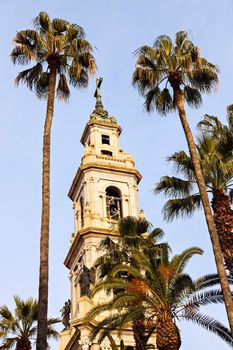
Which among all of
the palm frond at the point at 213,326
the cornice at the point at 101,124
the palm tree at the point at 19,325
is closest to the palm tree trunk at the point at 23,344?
the palm tree at the point at 19,325

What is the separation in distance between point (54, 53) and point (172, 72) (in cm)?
526

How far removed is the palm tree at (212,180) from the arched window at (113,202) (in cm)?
1871

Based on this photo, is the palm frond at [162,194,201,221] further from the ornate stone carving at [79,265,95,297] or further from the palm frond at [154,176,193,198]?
the ornate stone carving at [79,265,95,297]

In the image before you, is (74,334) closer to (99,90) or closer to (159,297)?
(159,297)

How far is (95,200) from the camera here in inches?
1737

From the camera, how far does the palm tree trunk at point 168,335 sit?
→ 22.0 metres

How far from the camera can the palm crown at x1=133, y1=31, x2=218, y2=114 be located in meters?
24.5

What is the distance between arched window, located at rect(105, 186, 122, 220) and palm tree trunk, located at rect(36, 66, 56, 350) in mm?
23149

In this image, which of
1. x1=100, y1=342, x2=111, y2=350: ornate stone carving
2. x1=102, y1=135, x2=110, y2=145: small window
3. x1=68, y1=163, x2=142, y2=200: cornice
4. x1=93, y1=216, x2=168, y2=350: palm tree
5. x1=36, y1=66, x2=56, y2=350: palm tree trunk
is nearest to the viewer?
x1=36, y1=66, x2=56, y2=350: palm tree trunk

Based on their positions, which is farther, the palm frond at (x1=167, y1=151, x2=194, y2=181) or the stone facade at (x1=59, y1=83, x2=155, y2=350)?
the stone facade at (x1=59, y1=83, x2=155, y2=350)

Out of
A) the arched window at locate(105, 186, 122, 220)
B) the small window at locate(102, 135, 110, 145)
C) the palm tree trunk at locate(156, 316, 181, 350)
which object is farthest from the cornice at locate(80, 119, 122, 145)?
the palm tree trunk at locate(156, 316, 181, 350)

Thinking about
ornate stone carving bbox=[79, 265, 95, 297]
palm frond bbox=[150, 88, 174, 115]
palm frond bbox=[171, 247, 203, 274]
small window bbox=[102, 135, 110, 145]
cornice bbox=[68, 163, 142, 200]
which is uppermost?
small window bbox=[102, 135, 110, 145]

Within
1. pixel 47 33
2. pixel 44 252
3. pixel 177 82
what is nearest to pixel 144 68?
pixel 177 82

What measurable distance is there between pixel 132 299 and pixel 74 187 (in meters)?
26.2
